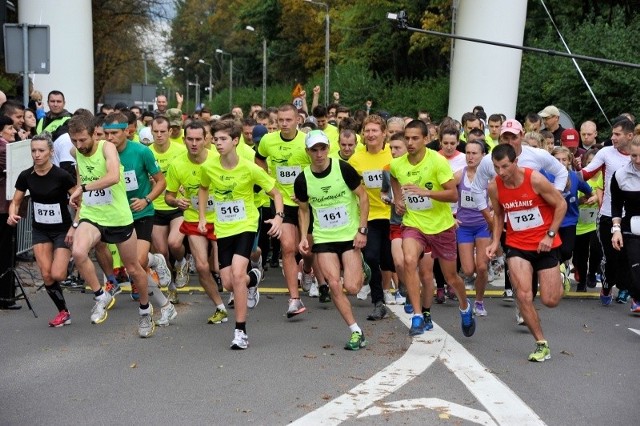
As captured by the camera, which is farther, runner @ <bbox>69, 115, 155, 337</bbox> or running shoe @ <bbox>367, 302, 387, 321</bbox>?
running shoe @ <bbox>367, 302, 387, 321</bbox>

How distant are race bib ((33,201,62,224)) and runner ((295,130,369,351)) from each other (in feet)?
7.92

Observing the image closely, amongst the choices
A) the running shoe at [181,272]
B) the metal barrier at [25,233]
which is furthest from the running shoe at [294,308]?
the metal barrier at [25,233]

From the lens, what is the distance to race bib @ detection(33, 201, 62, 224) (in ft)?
33.1

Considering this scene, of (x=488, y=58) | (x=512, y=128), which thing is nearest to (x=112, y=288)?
(x=512, y=128)

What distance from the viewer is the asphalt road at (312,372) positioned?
6852 millimetres

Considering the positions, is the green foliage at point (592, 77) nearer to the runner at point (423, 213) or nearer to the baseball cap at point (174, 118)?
the baseball cap at point (174, 118)

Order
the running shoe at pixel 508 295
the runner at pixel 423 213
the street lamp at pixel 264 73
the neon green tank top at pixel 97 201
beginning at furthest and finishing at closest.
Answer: the street lamp at pixel 264 73 → the running shoe at pixel 508 295 → the neon green tank top at pixel 97 201 → the runner at pixel 423 213

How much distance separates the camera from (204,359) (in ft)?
28.1

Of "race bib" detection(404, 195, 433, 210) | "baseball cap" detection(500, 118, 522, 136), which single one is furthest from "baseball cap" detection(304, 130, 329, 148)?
"baseball cap" detection(500, 118, 522, 136)

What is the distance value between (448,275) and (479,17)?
14897 mm

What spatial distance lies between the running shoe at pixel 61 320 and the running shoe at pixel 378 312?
2.96 meters

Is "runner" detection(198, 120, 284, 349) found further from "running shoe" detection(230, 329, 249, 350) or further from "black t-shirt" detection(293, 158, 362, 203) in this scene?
"running shoe" detection(230, 329, 249, 350)

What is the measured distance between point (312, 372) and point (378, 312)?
2.65 m

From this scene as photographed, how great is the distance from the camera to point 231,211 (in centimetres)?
955
